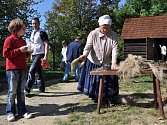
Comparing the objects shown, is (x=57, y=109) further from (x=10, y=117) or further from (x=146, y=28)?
(x=146, y=28)

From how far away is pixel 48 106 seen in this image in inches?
264

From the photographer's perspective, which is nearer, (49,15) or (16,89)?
(16,89)

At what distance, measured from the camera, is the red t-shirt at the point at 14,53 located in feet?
18.0

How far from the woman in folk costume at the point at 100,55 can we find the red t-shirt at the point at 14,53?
1116 mm

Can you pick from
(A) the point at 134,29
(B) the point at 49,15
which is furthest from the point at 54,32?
(A) the point at 134,29

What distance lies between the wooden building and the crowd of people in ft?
59.7

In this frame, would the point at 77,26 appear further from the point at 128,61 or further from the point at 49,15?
the point at 128,61

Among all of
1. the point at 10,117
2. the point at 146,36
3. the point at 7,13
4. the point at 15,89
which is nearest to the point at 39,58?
the point at 15,89

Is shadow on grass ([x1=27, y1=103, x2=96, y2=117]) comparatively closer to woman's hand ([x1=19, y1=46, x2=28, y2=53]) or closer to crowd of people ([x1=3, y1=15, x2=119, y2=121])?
crowd of people ([x1=3, y1=15, x2=119, y2=121])

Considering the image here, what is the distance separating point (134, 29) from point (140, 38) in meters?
0.97

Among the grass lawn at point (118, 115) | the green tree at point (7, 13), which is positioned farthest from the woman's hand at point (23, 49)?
the green tree at point (7, 13)

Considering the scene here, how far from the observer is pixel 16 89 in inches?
225

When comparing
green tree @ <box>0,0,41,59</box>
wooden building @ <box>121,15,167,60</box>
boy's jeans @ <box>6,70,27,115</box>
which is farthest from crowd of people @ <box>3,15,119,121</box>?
wooden building @ <box>121,15,167,60</box>

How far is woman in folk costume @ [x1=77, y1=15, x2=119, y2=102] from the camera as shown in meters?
6.28
